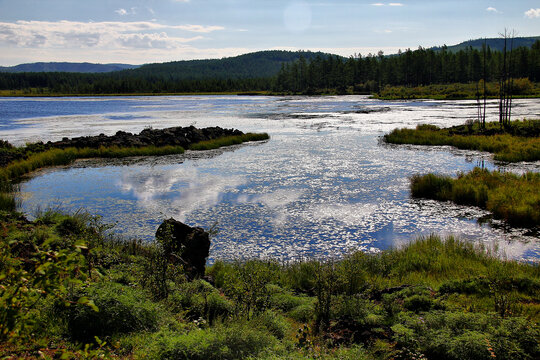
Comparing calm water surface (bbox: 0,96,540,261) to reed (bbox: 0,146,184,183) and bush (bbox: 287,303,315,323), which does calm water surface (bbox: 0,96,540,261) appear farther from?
bush (bbox: 287,303,315,323)

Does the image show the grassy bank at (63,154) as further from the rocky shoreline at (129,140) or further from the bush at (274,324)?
the bush at (274,324)

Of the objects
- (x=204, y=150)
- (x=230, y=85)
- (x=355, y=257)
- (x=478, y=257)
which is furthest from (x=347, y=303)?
(x=230, y=85)

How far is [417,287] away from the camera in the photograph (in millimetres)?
9742

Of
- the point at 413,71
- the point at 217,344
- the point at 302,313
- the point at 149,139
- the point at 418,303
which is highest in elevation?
the point at 413,71

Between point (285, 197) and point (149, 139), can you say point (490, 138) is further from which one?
point (149, 139)

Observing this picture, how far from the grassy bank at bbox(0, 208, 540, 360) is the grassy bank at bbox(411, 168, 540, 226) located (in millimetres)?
4659

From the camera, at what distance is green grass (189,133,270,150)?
38094 mm

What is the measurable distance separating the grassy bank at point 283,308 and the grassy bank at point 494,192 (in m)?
4.66

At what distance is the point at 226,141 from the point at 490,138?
24.5 m

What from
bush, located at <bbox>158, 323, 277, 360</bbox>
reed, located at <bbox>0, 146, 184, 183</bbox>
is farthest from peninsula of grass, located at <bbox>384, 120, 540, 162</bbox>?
bush, located at <bbox>158, 323, 277, 360</bbox>

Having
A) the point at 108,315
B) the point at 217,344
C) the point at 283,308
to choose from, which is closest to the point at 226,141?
the point at 283,308

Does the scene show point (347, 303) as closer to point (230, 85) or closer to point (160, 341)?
point (160, 341)

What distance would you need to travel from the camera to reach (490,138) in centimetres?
3381

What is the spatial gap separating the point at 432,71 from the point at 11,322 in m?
172
